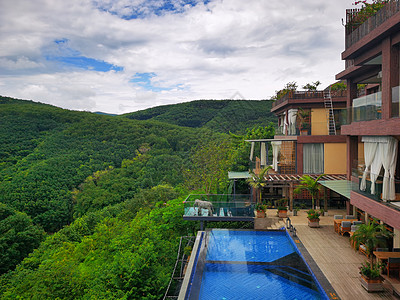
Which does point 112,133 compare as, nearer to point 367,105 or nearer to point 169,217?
point 169,217

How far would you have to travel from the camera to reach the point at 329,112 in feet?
70.6

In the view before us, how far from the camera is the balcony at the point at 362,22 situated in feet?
29.9

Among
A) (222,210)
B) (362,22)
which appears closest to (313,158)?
(222,210)

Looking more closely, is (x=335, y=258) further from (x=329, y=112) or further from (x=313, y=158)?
(x=329, y=112)

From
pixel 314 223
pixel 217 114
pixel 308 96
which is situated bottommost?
pixel 314 223

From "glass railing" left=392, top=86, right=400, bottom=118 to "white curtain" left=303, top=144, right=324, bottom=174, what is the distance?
10708mm

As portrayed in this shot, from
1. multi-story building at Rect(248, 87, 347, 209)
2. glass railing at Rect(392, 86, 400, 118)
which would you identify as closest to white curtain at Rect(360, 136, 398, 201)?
glass railing at Rect(392, 86, 400, 118)

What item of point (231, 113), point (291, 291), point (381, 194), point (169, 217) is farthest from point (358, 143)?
point (231, 113)

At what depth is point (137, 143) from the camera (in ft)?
234

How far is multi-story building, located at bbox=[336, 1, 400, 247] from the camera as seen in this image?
29.2 ft

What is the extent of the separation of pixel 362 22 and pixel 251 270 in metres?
10.9

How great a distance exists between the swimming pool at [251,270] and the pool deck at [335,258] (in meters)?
0.53

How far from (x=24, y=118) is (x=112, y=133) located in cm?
2323

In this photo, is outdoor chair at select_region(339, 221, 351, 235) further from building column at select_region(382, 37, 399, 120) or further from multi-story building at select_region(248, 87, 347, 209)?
building column at select_region(382, 37, 399, 120)
